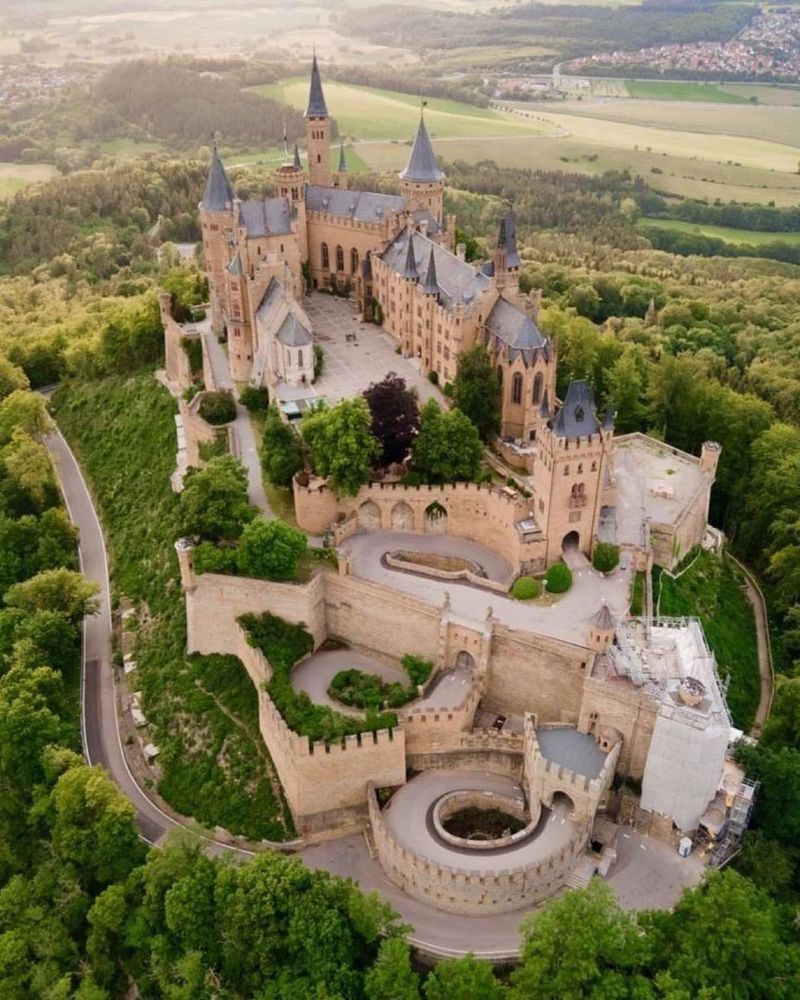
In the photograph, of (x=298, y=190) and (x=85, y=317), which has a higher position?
(x=298, y=190)

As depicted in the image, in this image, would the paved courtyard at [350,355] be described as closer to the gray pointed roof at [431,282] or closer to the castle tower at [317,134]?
the gray pointed roof at [431,282]

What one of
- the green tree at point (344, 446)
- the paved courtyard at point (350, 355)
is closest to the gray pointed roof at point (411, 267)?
the paved courtyard at point (350, 355)

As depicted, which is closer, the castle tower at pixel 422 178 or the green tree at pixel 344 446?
the green tree at pixel 344 446

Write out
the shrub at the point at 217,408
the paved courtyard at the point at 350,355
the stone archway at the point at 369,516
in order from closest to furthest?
the stone archway at the point at 369,516, the shrub at the point at 217,408, the paved courtyard at the point at 350,355

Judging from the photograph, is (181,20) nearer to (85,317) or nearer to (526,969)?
(85,317)

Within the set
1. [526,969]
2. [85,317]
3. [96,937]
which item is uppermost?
[85,317]

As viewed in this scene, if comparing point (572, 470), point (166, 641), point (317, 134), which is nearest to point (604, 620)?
point (572, 470)

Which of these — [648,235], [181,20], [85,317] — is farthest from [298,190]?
[181,20]

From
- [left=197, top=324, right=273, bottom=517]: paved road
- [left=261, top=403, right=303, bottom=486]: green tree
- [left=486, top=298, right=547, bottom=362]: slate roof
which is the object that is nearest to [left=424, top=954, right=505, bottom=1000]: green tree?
[left=197, top=324, right=273, bottom=517]: paved road
